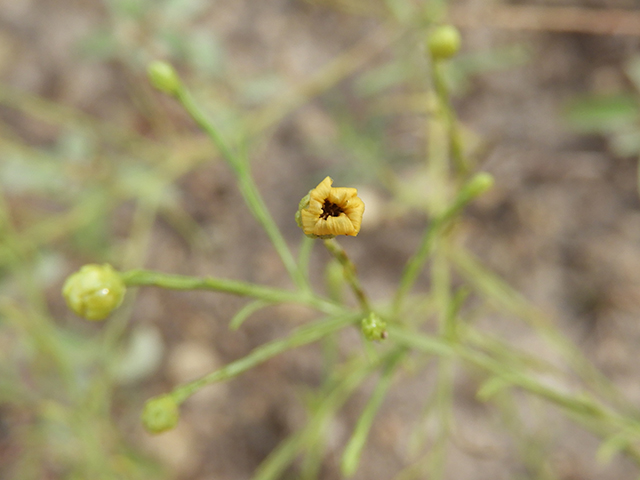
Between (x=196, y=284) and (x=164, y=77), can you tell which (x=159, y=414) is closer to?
(x=196, y=284)

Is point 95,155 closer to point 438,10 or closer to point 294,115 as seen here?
point 294,115

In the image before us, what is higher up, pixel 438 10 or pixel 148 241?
pixel 148 241

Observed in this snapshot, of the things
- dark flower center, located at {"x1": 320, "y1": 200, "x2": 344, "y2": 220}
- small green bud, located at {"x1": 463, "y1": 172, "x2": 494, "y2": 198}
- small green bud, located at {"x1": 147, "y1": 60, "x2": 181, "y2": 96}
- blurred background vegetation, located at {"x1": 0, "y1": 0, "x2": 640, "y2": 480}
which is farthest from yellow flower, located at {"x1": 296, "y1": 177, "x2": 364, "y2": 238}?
blurred background vegetation, located at {"x1": 0, "y1": 0, "x2": 640, "y2": 480}

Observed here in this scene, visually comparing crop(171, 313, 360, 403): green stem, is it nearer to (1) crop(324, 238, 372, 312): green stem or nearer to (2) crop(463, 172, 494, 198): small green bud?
(1) crop(324, 238, 372, 312): green stem

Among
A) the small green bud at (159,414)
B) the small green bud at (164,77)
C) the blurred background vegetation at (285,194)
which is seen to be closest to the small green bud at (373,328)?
the small green bud at (159,414)

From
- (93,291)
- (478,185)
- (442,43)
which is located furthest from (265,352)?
(442,43)

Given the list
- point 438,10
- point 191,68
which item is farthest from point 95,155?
point 438,10
